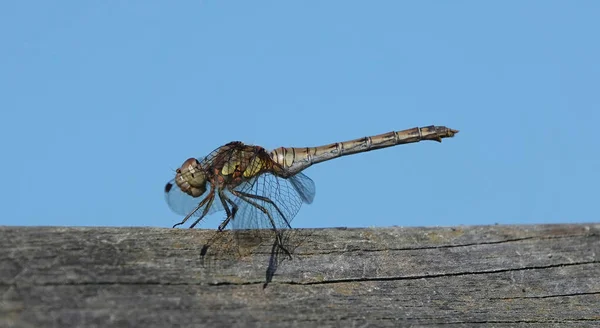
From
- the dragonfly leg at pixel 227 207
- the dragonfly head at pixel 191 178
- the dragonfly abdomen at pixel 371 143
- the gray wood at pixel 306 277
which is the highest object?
the dragonfly abdomen at pixel 371 143

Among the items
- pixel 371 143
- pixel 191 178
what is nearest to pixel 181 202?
pixel 191 178

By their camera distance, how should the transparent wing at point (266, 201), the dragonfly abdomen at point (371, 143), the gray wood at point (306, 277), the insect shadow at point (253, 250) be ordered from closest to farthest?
the gray wood at point (306, 277), the insect shadow at point (253, 250), the transparent wing at point (266, 201), the dragonfly abdomen at point (371, 143)

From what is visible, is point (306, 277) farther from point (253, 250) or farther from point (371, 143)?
point (371, 143)

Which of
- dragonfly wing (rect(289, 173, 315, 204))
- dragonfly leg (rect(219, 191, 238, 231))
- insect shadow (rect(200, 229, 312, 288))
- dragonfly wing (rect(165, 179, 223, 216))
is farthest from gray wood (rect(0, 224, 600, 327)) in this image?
dragonfly wing (rect(289, 173, 315, 204))

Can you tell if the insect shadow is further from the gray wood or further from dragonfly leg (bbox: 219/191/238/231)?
dragonfly leg (bbox: 219/191/238/231)

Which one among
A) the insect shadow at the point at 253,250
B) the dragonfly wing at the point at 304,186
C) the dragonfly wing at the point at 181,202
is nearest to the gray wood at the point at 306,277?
the insect shadow at the point at 253,250

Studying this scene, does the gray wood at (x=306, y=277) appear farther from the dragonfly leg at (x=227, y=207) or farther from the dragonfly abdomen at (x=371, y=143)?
the dragonfly abdomen at (x=371, y=143)
